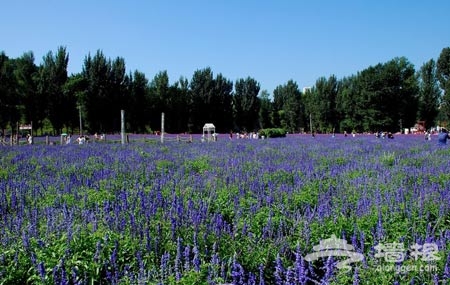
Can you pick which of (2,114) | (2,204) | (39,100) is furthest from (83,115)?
(2,204)

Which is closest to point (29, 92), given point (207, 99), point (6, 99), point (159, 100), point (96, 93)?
Answer: point (96, 93)

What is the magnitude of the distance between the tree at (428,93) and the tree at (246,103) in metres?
30.5

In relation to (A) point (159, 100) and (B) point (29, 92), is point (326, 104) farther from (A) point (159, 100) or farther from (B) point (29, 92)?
(B) point (29, 92)

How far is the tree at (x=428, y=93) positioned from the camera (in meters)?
75.1

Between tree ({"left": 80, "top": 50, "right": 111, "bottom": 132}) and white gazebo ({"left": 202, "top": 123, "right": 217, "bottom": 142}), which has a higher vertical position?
tree ({"left": 80, "top": 50, "right": 111, "bottom": 132})

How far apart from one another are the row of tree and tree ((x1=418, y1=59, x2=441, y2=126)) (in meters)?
0.16

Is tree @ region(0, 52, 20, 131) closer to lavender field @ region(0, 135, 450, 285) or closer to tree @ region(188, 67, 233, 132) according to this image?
lavender field @ region(0, 135, 450, 285)

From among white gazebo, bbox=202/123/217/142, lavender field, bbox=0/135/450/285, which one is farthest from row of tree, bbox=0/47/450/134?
lavender field, bbox=0/135/450/285

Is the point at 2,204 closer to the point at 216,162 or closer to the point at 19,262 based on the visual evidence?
the point at 19,262

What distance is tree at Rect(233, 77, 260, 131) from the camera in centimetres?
8512

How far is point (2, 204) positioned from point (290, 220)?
387cm

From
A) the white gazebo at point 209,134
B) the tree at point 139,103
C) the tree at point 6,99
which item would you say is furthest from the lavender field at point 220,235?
the tree at point 139,103

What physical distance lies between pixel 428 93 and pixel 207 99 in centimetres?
3982

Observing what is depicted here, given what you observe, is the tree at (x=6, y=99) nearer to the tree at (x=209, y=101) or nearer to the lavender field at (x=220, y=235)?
the lavender field at (x=220, y=235)
